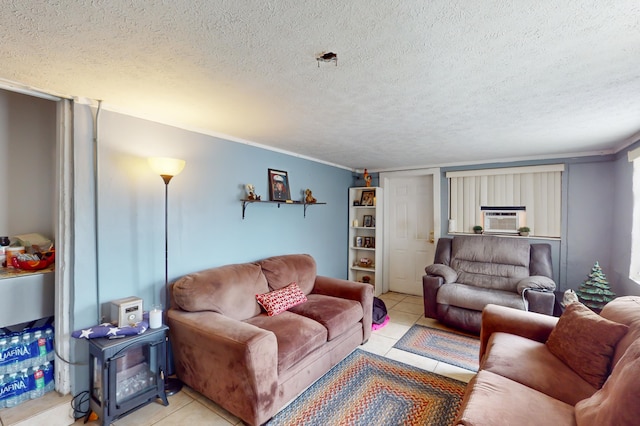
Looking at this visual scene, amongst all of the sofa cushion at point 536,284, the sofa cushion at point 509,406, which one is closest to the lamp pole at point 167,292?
the sofa cushion at point 509,406

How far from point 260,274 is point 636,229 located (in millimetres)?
3805

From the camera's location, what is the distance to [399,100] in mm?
1997

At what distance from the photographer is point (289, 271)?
10.4 feet

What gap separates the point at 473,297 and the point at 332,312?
1.70 metres

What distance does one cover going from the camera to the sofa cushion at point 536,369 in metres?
1.50

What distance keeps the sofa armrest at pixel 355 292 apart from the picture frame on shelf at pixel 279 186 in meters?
1.13

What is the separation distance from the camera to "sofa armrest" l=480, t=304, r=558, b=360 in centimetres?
208

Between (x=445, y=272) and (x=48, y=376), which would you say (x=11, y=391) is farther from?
(x=445, y=272)

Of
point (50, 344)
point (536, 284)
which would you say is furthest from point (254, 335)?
point (536, 284)

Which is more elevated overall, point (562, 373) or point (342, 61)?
point (342, 61)

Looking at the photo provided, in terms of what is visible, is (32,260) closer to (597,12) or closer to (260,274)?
(260,274)

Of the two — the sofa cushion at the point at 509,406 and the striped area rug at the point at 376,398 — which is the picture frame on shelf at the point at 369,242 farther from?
the sofa cushion at the point at 509,406

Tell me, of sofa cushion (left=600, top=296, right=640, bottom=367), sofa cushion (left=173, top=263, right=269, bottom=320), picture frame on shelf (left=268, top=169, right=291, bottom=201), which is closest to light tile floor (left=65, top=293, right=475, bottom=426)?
sofa cushion (left=173, top=263, right=269, bottom=320)

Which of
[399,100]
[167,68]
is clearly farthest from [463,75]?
[167,68]
